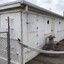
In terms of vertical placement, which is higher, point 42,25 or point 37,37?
point 42,25

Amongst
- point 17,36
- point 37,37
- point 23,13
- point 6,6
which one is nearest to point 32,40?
point 37,37

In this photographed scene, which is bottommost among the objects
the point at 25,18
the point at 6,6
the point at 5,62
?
the point at 5,62

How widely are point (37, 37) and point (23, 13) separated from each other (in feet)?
6.06

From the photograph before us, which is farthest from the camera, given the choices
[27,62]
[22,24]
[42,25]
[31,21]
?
[42,25]

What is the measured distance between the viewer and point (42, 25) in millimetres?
5941

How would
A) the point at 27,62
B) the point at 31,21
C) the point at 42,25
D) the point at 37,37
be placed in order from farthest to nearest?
the point at 42,25 → the point at 37,37 → the point at 31,21 → the point at 27,62

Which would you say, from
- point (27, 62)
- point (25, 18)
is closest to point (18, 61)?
point (27, 62)

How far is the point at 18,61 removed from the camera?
4.07 meters

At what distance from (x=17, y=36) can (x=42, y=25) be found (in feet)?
7.61

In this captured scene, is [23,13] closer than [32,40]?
Yes

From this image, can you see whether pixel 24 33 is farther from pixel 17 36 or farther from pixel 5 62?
pixel 5 62

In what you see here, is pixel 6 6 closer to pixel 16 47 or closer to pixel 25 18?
pixel 25 18

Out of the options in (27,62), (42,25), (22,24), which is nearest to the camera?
(22,24)

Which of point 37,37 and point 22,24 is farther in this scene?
point 37,37
